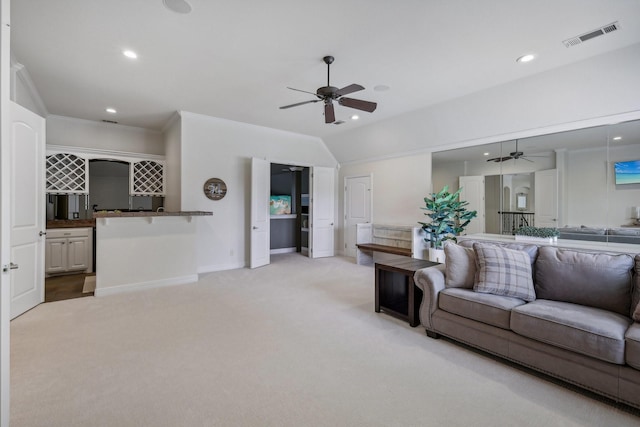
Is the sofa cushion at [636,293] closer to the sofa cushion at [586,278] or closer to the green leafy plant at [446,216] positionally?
the sofa cushion at [586,278]

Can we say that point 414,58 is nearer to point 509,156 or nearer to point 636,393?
point 509,156

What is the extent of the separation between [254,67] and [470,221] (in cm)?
424

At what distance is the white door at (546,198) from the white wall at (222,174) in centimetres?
473

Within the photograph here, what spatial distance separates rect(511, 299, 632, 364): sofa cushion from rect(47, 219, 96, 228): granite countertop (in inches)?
271

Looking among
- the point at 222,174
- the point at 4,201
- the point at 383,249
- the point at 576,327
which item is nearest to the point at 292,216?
the point at 222,174

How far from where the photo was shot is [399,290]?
3.53 meters

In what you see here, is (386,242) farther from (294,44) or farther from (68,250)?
(68,250)

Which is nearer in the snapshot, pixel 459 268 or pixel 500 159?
pixel 459 268

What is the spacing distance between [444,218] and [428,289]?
260 cm

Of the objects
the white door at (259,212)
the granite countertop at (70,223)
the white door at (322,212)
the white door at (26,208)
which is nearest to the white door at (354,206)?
the white door at (322,212)

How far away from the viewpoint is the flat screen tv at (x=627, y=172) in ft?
11.6

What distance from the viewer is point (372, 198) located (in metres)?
6.92

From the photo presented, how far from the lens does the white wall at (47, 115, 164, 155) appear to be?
564cm

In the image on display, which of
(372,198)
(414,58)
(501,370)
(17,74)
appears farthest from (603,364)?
(17,74)
